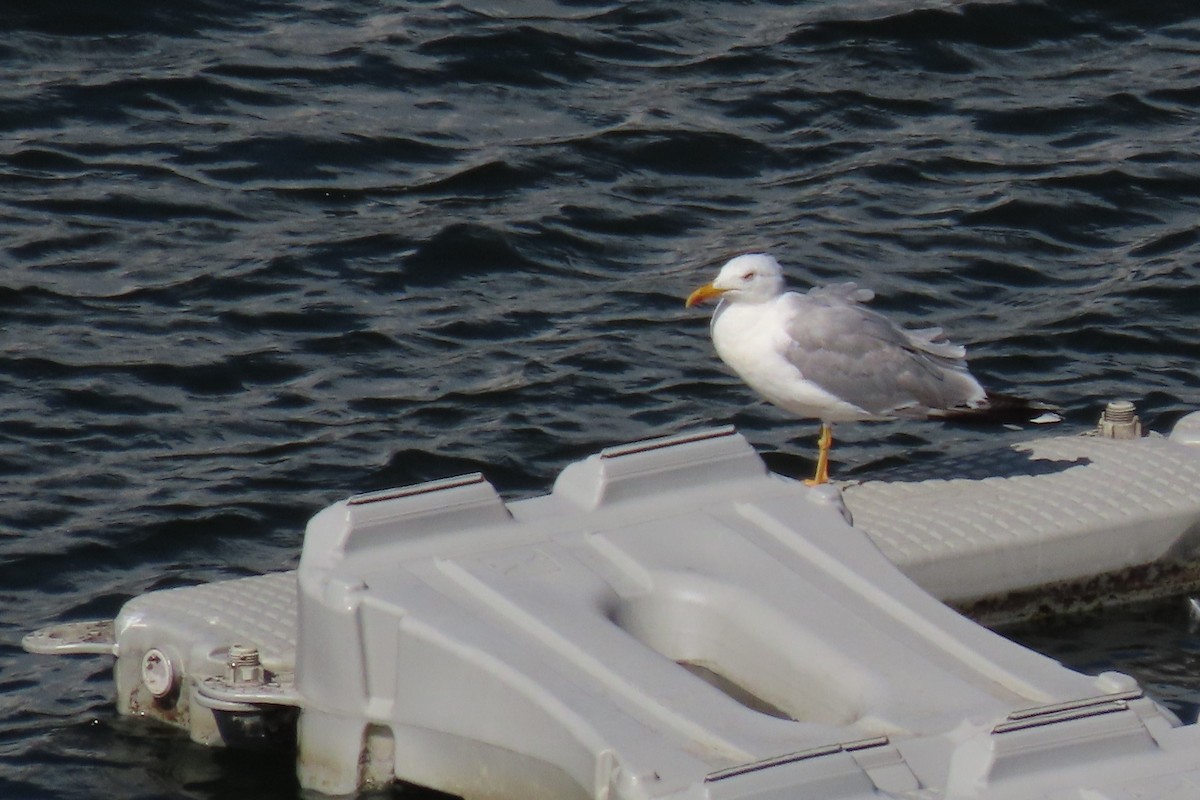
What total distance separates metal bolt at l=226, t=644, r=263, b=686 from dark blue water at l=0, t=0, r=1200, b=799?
287 mm

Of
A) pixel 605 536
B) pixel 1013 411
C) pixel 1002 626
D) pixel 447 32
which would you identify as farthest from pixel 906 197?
pixel 605 536

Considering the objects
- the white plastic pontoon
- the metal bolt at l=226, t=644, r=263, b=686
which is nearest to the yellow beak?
the white plastic pontoon

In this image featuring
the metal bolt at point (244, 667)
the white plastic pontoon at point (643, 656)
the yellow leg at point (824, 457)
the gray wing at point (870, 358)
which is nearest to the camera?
the white plastic pontoon at point (643, 656)

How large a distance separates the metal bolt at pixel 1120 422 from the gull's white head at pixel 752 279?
116 cm

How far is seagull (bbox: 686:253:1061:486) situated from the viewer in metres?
6.66

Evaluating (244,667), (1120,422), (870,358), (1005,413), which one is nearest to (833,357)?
(870,358)

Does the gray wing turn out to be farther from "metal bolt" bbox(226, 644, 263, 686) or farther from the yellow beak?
"metal bolt" bbox(226, 644, 263, 686)

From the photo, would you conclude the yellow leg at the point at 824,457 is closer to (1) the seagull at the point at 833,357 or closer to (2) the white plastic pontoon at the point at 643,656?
(1) the seagull at the point at 833,357

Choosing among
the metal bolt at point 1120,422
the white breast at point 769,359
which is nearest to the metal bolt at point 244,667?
the white breast at point 769,359

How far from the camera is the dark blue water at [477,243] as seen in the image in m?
7.24

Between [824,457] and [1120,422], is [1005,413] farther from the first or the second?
[824,457]

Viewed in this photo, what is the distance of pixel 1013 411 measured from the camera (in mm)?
6906

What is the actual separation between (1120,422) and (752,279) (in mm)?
1309

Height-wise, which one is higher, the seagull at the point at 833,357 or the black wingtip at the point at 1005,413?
the seagull at the point at 833,357
